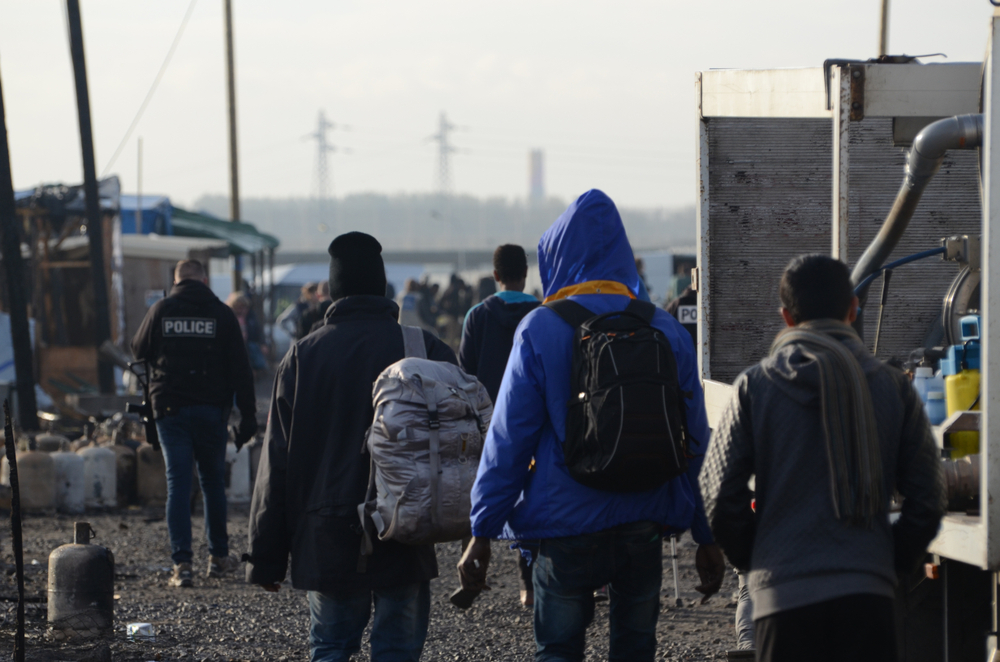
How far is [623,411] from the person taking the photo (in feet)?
10.7

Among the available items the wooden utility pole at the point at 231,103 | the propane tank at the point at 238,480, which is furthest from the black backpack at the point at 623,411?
the wooden utility pole at the point at 231,103

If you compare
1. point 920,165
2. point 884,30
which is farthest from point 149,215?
point 920,165

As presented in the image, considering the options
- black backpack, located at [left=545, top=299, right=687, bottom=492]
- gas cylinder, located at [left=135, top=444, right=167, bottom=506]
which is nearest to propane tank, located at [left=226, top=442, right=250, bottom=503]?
gas cylinder, located at [left=135, top=444, right=167, bottom=506]

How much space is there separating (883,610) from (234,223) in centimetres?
2492

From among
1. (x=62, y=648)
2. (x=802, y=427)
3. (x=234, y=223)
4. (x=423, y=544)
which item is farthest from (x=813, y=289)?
(x=234, y=223)

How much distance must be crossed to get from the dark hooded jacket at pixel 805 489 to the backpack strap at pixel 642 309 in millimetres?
586

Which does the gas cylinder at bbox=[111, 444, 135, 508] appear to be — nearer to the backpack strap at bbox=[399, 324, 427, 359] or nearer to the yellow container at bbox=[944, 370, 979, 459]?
the backpack strap at bbox=[399, 324, 427, 359]

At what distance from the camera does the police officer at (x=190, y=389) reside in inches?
276

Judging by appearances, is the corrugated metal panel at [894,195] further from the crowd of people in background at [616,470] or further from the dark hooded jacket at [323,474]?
the dark hooded jacket at [323,474]

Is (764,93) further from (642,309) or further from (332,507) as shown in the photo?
(332,507)

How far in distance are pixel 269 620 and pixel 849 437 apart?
4.40 meters

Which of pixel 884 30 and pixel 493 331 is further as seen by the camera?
pixel 884 30

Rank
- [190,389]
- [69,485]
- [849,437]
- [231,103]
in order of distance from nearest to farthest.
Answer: [849,437] < [190,389] < [69,485] < [231,103]

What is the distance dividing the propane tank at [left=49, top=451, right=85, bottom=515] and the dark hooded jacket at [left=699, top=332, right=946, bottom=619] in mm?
8240
